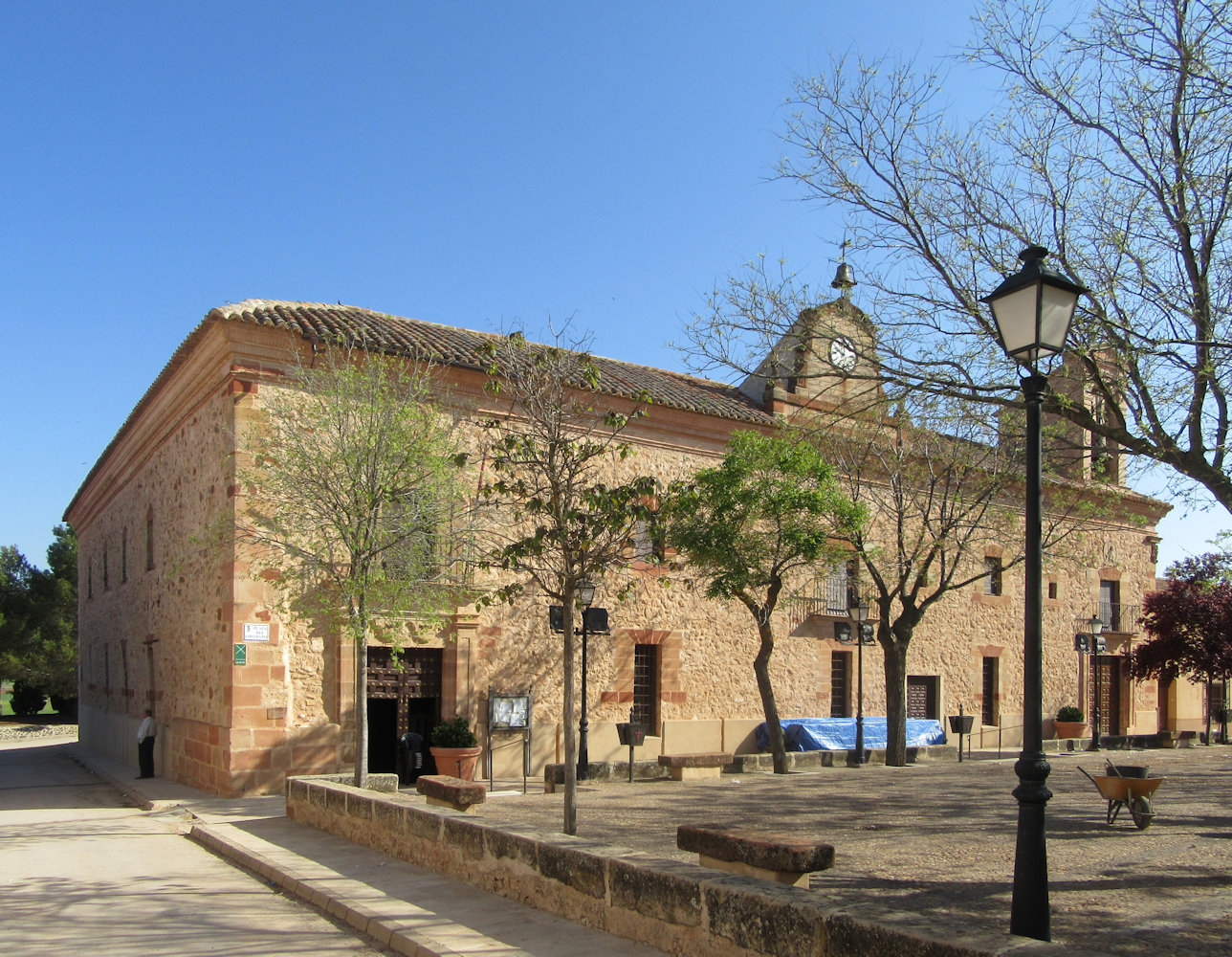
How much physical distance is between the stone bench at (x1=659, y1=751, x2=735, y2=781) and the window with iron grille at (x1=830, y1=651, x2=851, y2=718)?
263 inches

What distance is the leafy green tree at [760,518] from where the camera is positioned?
52.9 feet

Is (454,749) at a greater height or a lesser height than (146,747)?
greater

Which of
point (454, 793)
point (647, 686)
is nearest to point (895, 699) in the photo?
point (647, 686)

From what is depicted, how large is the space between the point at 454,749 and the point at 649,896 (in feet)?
32.1

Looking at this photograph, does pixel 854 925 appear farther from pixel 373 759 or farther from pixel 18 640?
pixel 18 640

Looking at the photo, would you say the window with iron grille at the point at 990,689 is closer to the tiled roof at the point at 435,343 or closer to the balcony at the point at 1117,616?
the balcony at the point at 1117,616

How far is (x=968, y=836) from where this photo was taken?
9.57 m

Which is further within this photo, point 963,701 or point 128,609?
point 963,701

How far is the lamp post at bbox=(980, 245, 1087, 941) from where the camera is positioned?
4730 millimetres

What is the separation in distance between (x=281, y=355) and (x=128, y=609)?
1045cm

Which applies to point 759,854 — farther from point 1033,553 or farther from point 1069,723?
point 1069,723

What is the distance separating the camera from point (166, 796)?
47.5 ft

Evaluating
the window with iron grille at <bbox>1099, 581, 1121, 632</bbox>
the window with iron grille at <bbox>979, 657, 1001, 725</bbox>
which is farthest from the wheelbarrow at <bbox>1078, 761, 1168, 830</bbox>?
the window with iron grille at <bbox>1099, 581, 1121, 632</bbox>

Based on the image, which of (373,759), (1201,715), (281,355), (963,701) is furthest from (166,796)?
(1201,715)
